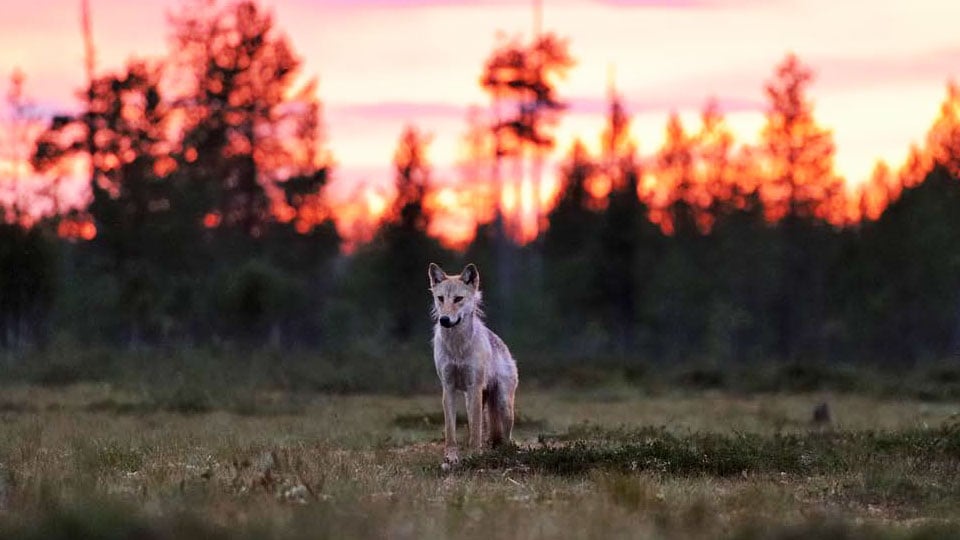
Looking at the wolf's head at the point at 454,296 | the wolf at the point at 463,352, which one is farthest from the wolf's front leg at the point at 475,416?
the wolf's head at the point at 454,296

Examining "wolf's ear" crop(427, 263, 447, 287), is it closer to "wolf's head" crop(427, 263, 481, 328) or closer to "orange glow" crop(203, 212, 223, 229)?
"wolf's head" crop(427, 263, 481, 328)

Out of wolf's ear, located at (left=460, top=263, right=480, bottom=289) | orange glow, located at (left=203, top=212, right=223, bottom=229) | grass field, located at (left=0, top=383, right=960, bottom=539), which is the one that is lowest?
grass field, located at (left=0, top=383, right=960, bottom=539)

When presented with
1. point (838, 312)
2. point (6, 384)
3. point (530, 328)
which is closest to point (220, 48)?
point (530, 328)

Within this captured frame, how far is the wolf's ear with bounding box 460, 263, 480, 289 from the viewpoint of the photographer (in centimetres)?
1659

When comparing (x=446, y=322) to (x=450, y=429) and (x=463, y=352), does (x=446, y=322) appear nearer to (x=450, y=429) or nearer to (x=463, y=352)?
(x=463, y=352)

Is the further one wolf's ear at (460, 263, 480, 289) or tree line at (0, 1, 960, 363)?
tree line at (0, 1, 960, 363)

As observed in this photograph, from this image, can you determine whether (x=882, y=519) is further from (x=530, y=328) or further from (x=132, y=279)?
(x=530, y=328)

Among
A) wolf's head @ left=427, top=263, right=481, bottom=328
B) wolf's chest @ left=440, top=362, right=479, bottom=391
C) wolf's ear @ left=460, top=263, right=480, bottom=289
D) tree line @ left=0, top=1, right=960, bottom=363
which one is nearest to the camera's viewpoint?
wolf's head @ left=427, top=263, right=481, bottom=328

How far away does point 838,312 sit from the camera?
6844 centimetres

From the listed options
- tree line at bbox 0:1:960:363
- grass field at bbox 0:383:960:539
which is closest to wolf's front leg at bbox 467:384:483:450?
grass field at bbox 0:383:960:539

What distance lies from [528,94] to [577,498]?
170 feet

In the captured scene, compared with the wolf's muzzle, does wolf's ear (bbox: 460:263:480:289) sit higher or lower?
higher

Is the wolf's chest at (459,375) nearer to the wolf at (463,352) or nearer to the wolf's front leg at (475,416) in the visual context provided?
the wolf at (463,352)

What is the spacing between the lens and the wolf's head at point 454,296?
15.8 meters
